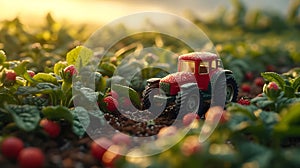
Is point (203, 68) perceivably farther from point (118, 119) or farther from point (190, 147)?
point (190, 147)

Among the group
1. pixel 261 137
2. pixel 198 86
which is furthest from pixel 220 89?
pixel 261 137

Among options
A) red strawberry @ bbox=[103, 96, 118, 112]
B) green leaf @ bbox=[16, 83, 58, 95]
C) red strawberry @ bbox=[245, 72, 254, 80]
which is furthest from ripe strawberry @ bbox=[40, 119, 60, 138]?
red strawberry @ bbox=[245, 72, 254, 80]

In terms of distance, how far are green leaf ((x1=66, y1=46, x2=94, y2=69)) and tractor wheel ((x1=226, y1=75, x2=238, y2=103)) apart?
139cm

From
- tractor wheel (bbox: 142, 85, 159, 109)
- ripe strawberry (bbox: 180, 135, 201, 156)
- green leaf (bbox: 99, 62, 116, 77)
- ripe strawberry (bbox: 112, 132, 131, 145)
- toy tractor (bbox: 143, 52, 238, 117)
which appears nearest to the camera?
ripe strawberry (bbox: 180, 135, 201, 156)

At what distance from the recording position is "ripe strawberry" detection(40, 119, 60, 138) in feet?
12.1

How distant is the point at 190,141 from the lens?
10.1ft

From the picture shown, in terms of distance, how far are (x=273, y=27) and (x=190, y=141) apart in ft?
30.8

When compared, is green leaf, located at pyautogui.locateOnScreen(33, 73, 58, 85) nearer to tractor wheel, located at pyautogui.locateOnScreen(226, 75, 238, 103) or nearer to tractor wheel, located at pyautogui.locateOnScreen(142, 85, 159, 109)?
tractor wheel, located at pyautogui.locateOnScreen(142, 85, 159, 109)

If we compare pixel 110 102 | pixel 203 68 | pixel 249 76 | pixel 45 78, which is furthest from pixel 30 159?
pixel 249 76

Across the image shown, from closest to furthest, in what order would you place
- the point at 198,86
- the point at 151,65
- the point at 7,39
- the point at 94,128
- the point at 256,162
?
the point at 256,162
the point at 94,128
the point at 198,86
the point at 151,65
the point at 7,39

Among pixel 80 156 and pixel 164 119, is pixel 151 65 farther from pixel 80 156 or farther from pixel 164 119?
pixel 80 156

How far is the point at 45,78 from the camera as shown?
4.30m

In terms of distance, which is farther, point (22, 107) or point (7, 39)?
point (7, 39)

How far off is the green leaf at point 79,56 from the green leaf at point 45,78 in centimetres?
37
